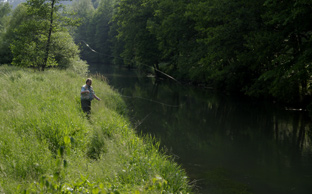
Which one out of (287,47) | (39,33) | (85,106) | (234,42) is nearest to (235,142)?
(85,106)

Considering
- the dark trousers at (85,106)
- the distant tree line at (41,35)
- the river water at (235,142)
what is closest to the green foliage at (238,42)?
the river water at (235,142)

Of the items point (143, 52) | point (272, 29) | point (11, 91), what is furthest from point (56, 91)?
point (143, 52)

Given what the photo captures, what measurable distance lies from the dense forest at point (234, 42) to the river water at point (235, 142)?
2034 millimetres

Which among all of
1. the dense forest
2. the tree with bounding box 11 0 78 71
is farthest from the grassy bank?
the tree with bounding box 11 0 78 71

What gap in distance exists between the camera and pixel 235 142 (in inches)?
442

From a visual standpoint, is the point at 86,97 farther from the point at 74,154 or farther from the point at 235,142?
the point at 235,142

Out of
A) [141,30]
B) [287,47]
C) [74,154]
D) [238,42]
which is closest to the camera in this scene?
[74,154]

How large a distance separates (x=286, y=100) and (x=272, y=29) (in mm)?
4378

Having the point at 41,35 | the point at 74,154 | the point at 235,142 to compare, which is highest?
the point at 41,35

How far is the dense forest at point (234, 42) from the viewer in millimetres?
14555

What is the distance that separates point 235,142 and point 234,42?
9716 mm

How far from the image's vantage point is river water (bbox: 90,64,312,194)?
7.64 m

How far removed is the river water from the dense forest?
2034 millimetres

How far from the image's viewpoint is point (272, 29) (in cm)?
1759
